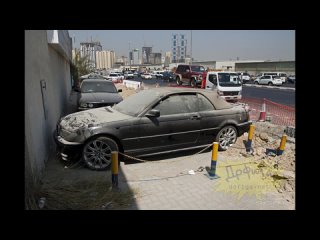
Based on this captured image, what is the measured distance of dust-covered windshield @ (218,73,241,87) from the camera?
1400cm

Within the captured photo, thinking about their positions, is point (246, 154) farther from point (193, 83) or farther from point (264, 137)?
point (193, 83)

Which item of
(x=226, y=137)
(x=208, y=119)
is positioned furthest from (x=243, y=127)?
(x=208, y=119)

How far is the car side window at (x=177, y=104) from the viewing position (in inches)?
207

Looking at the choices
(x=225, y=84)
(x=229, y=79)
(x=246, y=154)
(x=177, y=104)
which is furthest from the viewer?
(x=229, y=79)

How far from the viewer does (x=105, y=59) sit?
10281 cm

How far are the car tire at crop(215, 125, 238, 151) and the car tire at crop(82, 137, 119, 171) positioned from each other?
2.56m

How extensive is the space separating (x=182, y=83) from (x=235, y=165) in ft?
57.2

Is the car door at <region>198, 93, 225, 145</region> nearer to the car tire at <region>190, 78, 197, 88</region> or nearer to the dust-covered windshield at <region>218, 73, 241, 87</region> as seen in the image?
the dust-covered windshield at <region>218, 73, 241, 87</region>

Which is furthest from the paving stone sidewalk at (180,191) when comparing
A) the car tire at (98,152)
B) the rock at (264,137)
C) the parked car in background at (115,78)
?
the parked car in background at (115,78)

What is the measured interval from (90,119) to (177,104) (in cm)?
188

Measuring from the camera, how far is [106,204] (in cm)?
375

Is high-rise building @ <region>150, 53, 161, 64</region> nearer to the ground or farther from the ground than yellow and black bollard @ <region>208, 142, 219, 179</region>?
farther from the ground

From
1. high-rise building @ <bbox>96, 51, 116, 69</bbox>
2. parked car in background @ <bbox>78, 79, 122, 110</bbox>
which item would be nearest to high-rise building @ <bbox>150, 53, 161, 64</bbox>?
high-rise building @ <bbox>96, 51, 116, 69</bbox>

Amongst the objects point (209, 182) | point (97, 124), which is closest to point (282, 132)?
point (209, 182)
